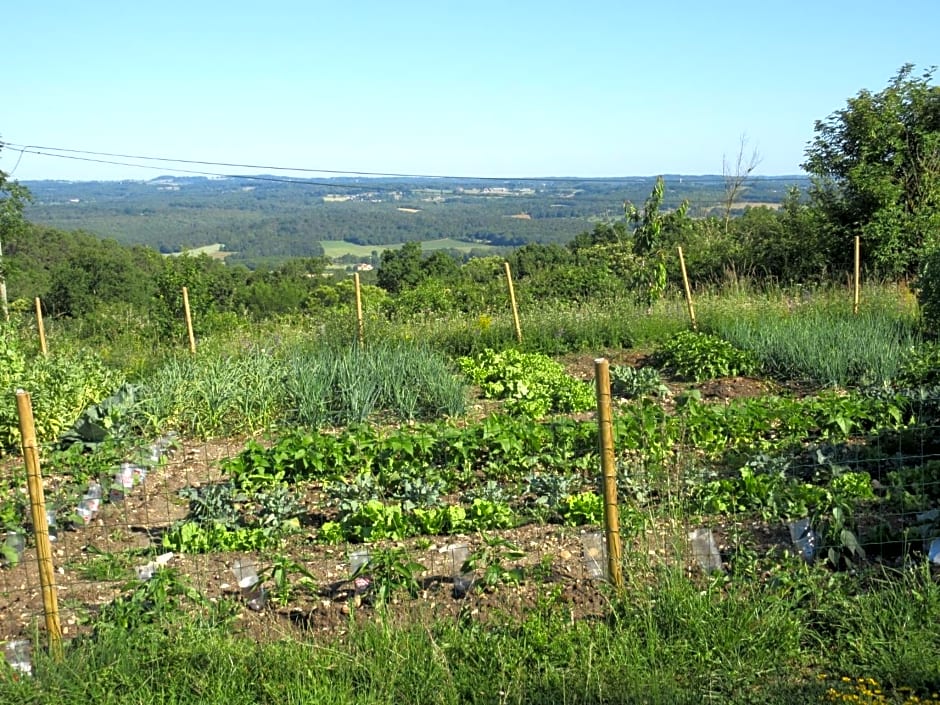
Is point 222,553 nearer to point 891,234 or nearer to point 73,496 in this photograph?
point 73,496

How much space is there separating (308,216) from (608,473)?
94.0 meters

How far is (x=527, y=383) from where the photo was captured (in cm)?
940

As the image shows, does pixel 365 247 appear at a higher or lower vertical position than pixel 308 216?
lower

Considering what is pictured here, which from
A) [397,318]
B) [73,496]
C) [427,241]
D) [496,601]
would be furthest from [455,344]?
[427,241]

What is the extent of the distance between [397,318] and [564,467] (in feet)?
22.9

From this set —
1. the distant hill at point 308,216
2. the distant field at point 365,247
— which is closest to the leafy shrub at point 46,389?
the distant hill at point 308,216

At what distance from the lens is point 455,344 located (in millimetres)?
12242

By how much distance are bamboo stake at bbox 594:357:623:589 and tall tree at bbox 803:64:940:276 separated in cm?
1312

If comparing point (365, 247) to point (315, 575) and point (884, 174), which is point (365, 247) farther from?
point (315, 575)

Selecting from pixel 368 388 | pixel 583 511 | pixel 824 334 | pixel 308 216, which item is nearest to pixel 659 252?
pixel 824 334

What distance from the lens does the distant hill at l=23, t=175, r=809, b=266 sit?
5759cm

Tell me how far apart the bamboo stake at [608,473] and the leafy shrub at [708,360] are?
19.3ft

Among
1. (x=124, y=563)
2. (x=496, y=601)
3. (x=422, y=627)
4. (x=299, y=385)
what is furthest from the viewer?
(x=299, y=385)

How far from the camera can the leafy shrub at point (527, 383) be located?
28.8ft
